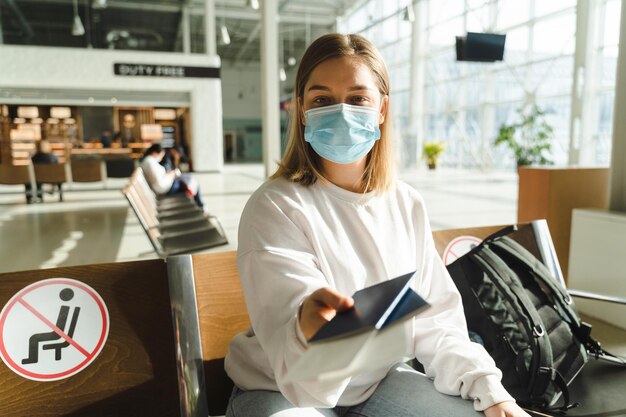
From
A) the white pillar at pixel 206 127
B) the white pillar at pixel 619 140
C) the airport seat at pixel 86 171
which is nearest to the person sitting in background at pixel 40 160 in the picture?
the airport seat at pixel 86 171

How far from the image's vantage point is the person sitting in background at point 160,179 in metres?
6.48

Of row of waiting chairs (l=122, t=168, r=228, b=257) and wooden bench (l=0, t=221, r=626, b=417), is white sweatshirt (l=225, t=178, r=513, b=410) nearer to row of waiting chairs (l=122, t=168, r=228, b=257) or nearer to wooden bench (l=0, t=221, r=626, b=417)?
wooden bench (l=0, t=221, r=626, b=417)

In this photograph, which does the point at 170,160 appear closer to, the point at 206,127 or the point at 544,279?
the point at 206,127

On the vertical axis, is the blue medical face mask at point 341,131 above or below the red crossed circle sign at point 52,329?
above

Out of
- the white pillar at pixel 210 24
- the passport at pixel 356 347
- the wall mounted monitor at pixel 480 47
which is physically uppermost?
the white pillar at pixel 210 24

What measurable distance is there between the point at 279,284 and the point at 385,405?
437mm

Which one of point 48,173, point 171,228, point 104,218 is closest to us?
point 171,228

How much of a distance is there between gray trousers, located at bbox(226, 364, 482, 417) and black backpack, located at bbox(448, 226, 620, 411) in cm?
46

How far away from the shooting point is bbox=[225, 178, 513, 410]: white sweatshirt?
1.05 m

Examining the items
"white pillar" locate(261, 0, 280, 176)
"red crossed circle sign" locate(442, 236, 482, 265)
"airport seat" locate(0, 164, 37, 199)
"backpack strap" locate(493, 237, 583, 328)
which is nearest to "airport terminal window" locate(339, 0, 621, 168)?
"white pillar" locate(261, 0, 280, 176)

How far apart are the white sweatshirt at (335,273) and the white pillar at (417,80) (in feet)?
59.9

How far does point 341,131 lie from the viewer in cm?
126

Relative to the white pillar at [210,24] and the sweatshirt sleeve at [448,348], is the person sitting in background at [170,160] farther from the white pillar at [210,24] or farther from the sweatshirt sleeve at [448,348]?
the sweatshirt sleeve at [448,348]

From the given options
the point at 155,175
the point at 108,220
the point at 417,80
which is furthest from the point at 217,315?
the point at 417,80
